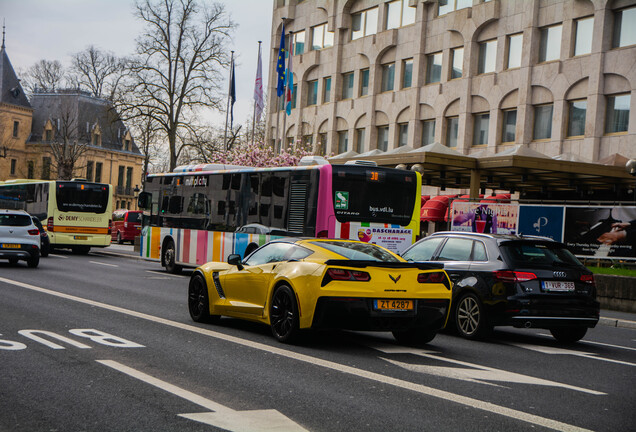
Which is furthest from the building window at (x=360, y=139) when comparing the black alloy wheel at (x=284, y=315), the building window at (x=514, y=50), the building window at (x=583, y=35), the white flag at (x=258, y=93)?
the black alloy wheel at (x=284, y=315)

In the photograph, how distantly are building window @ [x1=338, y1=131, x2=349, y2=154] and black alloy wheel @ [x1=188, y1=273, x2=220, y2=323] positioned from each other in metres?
37.1

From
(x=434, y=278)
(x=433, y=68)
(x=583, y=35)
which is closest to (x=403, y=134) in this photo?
(x=433, y=68)

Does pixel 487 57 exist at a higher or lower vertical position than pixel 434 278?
higher

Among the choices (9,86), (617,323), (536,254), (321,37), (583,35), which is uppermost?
(9,86)

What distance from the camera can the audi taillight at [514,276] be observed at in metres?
11.5

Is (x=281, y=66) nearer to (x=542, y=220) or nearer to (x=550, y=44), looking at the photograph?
(x=550, y=44)

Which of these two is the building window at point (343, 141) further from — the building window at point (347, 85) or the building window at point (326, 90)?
the building window at point (326, 90)

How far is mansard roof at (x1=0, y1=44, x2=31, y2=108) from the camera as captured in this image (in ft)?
307

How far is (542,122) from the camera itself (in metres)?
36.9

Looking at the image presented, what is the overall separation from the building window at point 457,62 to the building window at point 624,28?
876cm

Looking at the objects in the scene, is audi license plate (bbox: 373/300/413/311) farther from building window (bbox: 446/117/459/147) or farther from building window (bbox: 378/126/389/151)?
building window (bbox: 378/126/389/151)

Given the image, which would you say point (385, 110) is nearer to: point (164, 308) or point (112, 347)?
point (164, 308)

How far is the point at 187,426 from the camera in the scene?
5707 millimetres

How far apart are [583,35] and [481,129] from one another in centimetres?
678
